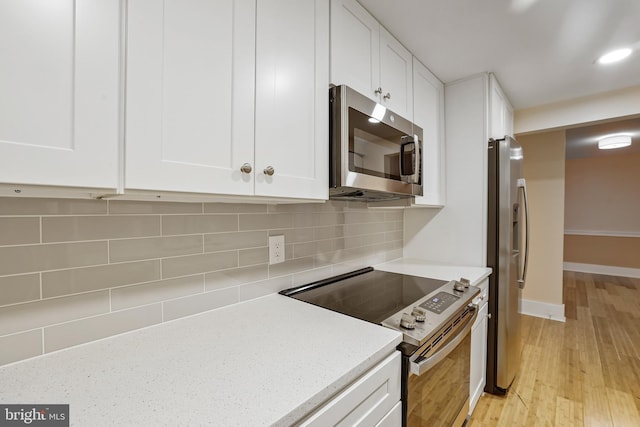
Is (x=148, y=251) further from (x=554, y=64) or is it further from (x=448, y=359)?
(x=554, y=64)

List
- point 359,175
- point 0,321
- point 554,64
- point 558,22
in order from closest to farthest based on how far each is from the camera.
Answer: point 0,321 → point 359,175 → point 558,22 → point 554,64

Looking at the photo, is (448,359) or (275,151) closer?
(275,151)

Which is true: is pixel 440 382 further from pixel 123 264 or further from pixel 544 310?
pixel 544 310

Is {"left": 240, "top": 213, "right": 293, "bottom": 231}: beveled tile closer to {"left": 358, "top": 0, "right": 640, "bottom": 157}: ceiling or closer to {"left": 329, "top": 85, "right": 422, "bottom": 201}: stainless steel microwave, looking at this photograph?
{"left": 329, "top": 85, "right": 422, "bottom": 201}: stainless steel microwave

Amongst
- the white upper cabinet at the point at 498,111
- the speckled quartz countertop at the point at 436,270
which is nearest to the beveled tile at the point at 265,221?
the speckled quartz countertop at the point at 436,270

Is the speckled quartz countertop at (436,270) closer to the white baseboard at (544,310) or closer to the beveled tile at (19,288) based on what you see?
the beveled tile at (19,288)

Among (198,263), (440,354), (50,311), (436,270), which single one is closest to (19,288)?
(50,311)

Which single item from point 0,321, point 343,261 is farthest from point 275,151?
point 343,261

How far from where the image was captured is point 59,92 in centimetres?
57

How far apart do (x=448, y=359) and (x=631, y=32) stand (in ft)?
6.37

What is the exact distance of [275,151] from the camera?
954mm

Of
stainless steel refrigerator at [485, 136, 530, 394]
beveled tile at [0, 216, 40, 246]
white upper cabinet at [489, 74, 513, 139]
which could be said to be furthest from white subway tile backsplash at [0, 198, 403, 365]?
white upper cabinet at [489, 74, 513, 139]

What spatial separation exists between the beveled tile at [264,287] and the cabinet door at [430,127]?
3.21ft

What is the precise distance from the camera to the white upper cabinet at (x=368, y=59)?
1217mm
